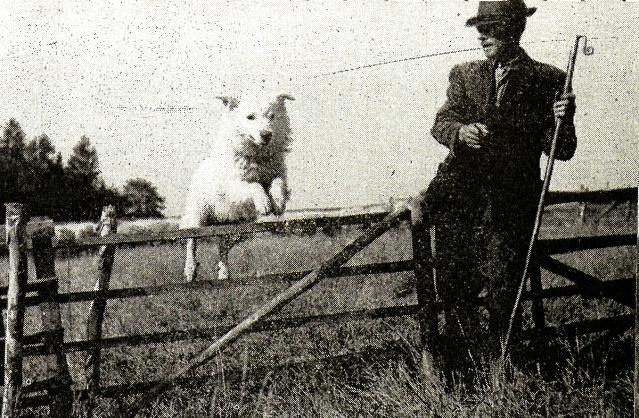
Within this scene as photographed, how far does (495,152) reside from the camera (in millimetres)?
4828

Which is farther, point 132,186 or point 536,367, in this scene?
point 132,186

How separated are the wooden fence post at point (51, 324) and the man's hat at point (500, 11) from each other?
346cm

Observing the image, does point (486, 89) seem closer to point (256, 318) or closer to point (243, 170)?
point (256, 318)

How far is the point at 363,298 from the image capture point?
21.5 ft

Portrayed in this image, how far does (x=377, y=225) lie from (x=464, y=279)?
0.98 metres

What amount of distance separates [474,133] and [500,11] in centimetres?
99

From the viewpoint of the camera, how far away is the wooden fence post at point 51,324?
377cm

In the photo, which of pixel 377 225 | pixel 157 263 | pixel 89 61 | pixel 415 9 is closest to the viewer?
pixel 377 225

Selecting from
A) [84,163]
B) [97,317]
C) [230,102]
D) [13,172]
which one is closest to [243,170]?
[230,102]

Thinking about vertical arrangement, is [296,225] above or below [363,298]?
above

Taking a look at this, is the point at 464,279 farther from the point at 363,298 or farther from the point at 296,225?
the point at 363,298

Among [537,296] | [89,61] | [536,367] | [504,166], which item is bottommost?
[536,367]

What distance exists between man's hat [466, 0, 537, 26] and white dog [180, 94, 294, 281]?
3.68 meters

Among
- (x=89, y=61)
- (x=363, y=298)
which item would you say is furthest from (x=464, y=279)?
(x=89, y=61)
